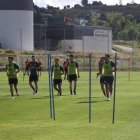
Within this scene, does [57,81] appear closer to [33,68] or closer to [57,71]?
[57,71]

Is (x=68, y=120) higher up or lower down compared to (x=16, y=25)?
lower down

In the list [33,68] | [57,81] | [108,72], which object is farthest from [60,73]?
[108,72]

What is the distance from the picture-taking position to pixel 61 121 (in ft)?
58.1

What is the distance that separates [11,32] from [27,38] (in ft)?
8.81

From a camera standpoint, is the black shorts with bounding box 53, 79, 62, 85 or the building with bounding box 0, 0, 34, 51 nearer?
the black shorts with bounding box 53, 79, 62, 85

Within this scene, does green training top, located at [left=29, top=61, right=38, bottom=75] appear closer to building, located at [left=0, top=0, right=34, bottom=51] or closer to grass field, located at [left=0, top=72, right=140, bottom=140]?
grass field, located at [left=0, top=72, right=140, bottom=140]

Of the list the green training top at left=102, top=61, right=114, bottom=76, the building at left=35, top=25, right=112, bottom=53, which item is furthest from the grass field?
the building at left=35, top=25, right=112, bottom=53

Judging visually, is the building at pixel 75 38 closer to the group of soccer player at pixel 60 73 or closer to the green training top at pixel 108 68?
the group of soccer player at pixel 60 73

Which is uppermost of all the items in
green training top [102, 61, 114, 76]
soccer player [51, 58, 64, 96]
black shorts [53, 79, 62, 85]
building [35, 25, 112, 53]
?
green training top [102, 61, 114, 76]

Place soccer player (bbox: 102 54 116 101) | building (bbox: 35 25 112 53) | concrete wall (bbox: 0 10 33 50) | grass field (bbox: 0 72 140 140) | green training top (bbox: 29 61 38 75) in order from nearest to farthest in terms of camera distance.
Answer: grass field (bbox: 0 72 140 140) < soccer player (bbox: 102 54 116 101) < green training top (bbox: 29 61 38 75) < concrete wall (bbox: 0 10 33 50) < building (bbox: 35 25 112 53)

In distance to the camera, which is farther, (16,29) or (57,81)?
(16,29)

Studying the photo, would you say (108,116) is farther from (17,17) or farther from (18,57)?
(17,17)

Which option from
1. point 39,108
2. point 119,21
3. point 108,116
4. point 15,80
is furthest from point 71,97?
point 119,21

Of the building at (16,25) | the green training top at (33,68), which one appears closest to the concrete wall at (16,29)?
the building at (16,25)
